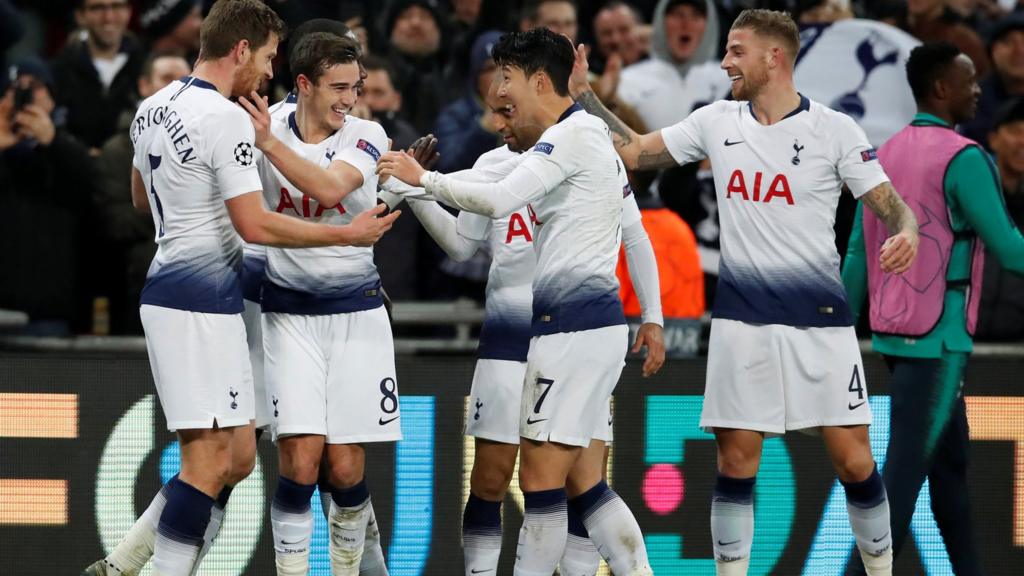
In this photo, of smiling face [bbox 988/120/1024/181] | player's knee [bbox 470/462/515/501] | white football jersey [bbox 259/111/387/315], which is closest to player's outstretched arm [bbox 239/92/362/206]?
white football jersey [bbox 259/111/387/315]

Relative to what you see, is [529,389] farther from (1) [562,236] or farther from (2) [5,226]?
(2) [5,226]

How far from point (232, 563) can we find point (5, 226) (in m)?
3.05

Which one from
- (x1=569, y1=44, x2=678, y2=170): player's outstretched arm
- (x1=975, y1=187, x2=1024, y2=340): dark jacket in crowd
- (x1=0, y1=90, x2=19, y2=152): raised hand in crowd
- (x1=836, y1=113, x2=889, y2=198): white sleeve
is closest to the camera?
(x1=836, y1=113, x2=889, y2=198): white sleeve

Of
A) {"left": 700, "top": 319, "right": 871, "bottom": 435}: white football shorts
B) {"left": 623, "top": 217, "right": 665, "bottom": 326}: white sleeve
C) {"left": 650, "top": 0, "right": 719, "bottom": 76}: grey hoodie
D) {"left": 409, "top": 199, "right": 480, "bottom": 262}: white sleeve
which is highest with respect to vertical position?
{"left": 650, "top": 0, "right": 719, "bottom": 76}: grey hoodie

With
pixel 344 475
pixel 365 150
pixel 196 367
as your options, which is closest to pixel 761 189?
pixel 365 150

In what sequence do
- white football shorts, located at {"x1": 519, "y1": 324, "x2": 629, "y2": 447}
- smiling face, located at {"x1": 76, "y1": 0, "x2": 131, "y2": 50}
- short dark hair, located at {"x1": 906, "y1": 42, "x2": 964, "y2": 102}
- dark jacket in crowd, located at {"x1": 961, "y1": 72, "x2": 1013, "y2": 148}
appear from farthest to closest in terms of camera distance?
smiling face, located at {"x1": 76, "y1": 0, "x2": 131, "y2": 50} < dark jacket in crowd, located at {"x1": 961, "y1": 72, "x2": 1013, "y2": 148} < short dark hair, located at {"x1": 906, "y1": 42, "x2": 964, "y2": 102} < white football shorts, located at {"x1": 519, "y1": 324, "x2": 629, "y2": 447}

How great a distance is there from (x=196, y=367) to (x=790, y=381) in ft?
8.29

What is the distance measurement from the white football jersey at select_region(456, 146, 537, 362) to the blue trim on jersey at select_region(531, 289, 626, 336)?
0.52 m

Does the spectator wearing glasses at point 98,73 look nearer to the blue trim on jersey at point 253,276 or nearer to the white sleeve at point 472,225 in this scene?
the blue trim on jersey at point 253,276

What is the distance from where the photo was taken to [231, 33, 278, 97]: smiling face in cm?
652

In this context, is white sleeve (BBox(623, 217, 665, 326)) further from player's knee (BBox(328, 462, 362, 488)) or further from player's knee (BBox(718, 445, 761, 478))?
player's knee (BBox(328, 462, 362, 488))

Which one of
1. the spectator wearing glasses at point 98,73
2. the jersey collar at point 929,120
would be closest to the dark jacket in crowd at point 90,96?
the spectator wearing glasses at point 98,73

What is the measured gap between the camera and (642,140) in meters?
7.36

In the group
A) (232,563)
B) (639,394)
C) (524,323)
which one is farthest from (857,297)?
(232,563)
